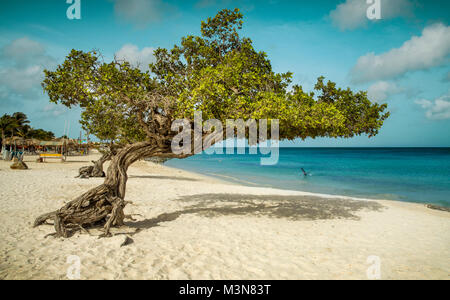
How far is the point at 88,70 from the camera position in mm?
7438

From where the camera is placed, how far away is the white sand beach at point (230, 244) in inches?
196

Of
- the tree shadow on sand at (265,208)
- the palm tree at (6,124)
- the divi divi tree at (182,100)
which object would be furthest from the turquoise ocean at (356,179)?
the palm tree at (6,124)

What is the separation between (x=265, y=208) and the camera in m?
11.2

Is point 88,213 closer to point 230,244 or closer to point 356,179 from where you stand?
point 230,244

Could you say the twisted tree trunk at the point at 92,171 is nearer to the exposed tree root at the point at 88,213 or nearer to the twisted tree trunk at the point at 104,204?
the twisted tree trunk at the point at 104,204

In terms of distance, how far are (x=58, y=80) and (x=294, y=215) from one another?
30.6ft

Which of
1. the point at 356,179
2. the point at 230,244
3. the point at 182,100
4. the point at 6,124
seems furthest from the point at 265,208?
the point at 6,124

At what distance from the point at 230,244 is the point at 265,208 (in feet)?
16.2

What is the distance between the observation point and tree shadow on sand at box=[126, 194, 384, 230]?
968cm

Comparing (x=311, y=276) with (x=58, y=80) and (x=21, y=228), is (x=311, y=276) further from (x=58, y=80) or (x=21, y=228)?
(x=58, y=80)
